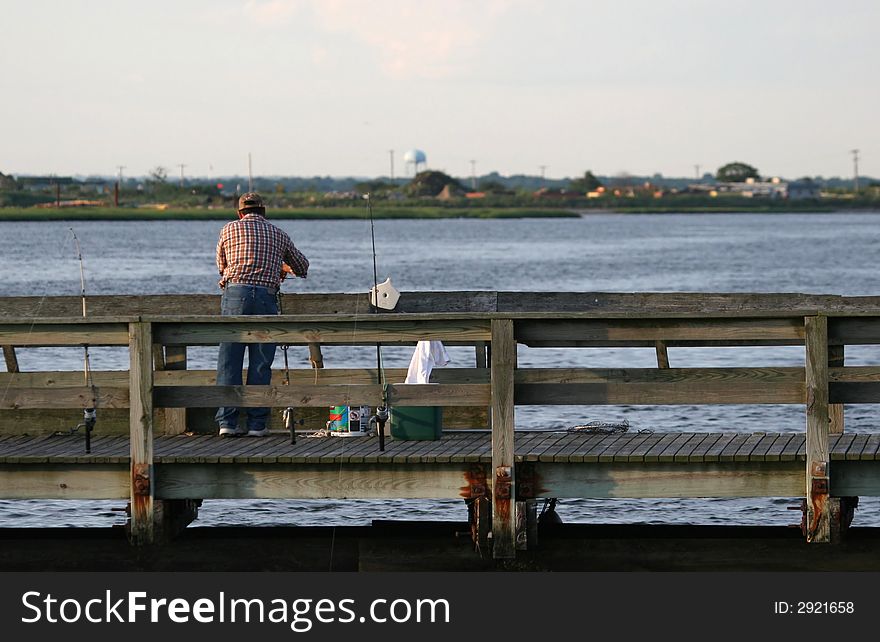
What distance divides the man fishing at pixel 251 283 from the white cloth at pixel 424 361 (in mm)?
955

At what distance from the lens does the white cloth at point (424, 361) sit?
971 cm

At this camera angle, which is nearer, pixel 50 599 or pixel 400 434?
pixel 50 599

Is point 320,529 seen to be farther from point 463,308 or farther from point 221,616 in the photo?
point 463,308

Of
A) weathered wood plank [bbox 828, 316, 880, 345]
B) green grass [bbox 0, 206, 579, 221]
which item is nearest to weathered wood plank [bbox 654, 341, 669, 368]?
weathered wood plank [bbox 828, 316, 880, 345]

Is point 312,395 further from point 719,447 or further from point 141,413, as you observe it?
point 719,447

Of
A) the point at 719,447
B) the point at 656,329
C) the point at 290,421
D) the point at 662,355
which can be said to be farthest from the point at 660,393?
the point at 290,421

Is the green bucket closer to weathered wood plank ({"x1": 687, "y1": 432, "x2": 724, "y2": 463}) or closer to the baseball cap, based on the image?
weathered wood plank ({"x1": 687, "y1": 432, "x2": 724, "y2": 463})

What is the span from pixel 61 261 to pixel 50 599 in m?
65.1

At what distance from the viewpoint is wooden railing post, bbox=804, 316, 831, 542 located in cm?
864

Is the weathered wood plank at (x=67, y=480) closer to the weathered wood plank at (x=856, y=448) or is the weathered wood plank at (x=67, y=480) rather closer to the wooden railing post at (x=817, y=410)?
the wooden railing post at (x=817, y=410)

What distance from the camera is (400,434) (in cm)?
957

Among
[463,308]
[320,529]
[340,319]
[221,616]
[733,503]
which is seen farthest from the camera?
[733,503]

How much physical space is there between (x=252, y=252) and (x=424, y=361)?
4.58 feet

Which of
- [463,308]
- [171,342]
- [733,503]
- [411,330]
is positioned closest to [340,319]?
[411,330]
